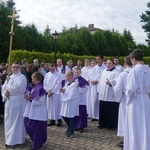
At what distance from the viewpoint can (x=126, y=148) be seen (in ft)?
19.1

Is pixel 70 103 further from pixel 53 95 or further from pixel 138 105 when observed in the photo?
pixel 138 105

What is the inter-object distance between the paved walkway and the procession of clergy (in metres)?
0.22

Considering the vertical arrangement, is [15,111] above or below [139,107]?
below

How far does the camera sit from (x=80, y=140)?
749 centimetres

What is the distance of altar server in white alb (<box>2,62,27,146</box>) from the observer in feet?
22.5

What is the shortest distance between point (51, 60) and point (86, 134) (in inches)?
667

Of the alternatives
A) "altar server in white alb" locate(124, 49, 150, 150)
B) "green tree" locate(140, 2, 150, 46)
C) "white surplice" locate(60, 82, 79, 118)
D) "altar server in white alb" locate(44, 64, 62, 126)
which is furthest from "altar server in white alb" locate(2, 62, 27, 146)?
"green tree" locate(140, 2, 150, 46)

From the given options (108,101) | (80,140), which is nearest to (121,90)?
(80,140)

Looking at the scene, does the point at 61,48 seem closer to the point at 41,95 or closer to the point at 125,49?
the point at 125,49

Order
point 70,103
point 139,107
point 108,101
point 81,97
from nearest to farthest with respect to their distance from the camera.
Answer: point 139,107 < point 70,103 < point 81,97 < point 108,101

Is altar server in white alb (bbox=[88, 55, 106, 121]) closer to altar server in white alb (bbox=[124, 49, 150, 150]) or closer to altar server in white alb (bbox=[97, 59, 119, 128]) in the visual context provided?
altar server in white alb (bbox=[97, 59, 119, 128])

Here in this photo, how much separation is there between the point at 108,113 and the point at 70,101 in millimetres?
1679

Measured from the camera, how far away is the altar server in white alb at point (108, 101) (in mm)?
8680

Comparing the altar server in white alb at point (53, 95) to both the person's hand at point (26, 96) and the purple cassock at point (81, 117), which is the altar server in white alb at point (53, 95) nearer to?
the purple cassock at point (81, 117)
